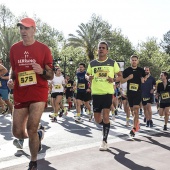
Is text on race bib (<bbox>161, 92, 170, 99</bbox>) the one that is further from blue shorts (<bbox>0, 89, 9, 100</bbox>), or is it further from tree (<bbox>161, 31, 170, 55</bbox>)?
tree (<bbox>161, 31, 170, 55</bbox>)

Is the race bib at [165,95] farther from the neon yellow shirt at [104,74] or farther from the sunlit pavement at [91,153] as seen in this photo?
the neon yellow shirt at [104,74]

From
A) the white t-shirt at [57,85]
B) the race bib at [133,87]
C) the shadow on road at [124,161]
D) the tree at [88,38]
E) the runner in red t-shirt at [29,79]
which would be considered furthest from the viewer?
the tree at [88,38]

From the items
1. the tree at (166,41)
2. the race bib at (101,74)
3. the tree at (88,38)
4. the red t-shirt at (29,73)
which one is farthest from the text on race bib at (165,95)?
the tree at (166,41)

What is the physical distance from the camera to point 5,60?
137 feet

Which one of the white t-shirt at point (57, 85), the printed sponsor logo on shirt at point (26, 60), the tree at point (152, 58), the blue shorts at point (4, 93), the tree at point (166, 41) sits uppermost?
the tree at point (166, 41)

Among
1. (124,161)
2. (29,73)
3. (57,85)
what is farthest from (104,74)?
(57,85)

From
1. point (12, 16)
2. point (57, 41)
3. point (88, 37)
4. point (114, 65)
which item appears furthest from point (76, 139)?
point (57, 41)

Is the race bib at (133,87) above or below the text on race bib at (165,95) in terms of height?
above

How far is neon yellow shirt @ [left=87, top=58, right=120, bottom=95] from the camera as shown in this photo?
5.95 m

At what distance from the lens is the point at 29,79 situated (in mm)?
4125

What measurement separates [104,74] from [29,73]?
213 centimetres

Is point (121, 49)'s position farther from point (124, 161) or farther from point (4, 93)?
point (124, 161)

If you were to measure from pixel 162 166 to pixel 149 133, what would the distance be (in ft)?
11.0

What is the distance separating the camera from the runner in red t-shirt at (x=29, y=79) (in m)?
4.08
